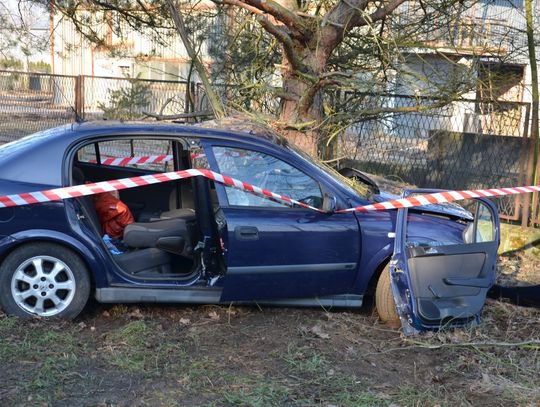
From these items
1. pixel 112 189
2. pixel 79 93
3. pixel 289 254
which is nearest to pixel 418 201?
pixel 289 254

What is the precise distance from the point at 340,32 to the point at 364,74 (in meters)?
1.22

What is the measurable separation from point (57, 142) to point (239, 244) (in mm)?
1534

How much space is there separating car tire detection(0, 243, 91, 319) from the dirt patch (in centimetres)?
11

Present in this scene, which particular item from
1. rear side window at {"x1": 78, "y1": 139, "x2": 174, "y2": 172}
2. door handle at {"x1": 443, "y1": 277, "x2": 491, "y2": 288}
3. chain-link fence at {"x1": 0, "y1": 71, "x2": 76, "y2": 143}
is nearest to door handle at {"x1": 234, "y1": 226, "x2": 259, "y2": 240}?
rear side window at {"x1": 78, "y1": 139, "x2": 174, "y2": 172}

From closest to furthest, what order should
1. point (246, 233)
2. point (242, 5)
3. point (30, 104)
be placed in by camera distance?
point (246, 233) → point (242, 5) → point (30, 104)

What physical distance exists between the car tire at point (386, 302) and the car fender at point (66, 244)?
6.91 feet

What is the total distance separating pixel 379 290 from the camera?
17.1 feet

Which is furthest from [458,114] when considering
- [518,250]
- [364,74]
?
[518,250]

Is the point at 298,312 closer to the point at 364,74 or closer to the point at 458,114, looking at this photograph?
the point at 364,74

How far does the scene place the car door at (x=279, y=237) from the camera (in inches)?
192

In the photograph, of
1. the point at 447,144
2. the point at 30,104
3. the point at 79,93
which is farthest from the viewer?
the point at 30,104

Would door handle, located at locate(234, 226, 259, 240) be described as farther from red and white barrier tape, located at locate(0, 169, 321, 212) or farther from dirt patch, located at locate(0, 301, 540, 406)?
dirt patch, located at locate(0, 301, 540, 406)

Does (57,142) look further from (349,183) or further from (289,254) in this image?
(349,183)

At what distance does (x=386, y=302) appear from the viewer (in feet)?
16.9
